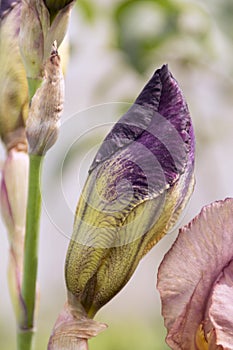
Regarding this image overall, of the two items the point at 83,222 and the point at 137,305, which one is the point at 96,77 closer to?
the point at 137,305

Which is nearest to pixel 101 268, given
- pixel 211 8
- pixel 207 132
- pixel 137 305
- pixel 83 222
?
pixel 83 222

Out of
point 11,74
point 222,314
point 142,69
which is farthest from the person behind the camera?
point 142,69

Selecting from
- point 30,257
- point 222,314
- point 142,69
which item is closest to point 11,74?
point 30,257

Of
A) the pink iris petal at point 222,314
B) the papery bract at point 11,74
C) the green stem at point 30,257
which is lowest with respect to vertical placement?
the pink iris petal at point 222,314

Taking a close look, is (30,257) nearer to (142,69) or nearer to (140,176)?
(140,176)

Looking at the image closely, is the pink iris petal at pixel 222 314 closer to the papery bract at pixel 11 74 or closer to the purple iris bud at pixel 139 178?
the purple iris bud at pixel 139 178

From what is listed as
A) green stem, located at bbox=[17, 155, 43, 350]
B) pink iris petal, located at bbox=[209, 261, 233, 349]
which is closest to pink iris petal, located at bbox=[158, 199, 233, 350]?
pink iris petal, located at bbox=[209, 261, 233, 349]

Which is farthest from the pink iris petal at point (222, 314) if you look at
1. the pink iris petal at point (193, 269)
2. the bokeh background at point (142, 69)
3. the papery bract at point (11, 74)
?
the papery bract at point (11, 74)
